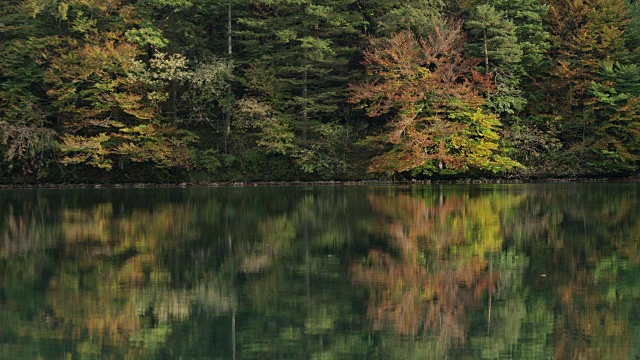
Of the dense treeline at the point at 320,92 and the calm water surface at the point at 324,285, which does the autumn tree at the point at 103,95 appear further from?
the calm water surface at the point at 324,285

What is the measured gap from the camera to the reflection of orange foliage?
29.7 feet

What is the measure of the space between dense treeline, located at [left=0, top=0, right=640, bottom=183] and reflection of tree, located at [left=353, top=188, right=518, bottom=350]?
17460 millimetres

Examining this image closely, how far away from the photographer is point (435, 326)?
344 inches

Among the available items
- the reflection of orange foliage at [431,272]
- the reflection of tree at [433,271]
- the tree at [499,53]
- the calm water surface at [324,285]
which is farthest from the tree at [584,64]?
the reflection of orange foliage at [431,272]

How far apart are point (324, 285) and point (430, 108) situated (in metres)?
28.4

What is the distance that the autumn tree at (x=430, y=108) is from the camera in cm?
3772

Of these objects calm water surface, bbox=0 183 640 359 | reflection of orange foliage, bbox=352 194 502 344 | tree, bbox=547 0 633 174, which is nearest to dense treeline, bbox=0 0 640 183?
tree, bbox=547 0 633 174

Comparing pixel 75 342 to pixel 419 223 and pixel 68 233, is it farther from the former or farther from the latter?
pixel 419 223

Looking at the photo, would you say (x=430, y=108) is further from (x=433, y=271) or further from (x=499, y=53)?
(x=433, y=271)

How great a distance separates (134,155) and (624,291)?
30.6 m

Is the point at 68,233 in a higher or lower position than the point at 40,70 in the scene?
lower

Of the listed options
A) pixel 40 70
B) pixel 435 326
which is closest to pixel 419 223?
pixel 435 326

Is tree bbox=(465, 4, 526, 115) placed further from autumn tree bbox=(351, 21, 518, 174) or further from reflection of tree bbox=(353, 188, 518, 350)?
reflection of tree bbox=(353, 188, 518, 350)

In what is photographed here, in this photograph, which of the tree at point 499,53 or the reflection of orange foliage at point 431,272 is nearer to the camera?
the reflection of orange foliage at point 431,272
